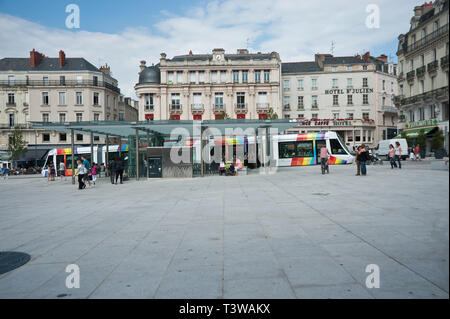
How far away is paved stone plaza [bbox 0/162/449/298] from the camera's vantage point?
3199 mm

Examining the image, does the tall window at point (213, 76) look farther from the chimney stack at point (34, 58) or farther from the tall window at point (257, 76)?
the chimney stack at point (34, 58)

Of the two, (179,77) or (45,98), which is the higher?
(179,77)

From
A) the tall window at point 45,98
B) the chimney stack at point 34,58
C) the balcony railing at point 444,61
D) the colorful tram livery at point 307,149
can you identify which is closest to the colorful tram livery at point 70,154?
the colorful tram livery at point 307,149

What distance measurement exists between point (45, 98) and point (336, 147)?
4449 centimetres

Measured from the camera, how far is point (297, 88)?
5444 centimetres

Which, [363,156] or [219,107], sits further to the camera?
[219,107]

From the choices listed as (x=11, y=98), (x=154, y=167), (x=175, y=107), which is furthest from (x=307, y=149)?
(x=11, y=98)

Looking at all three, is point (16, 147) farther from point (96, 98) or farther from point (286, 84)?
point (286, 84)

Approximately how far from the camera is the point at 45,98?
5031cm

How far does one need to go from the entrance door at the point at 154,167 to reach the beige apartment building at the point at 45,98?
32.3 meters

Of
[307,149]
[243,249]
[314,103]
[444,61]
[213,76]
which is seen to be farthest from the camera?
[314,103]

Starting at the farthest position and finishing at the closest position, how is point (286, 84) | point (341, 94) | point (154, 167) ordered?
1. point (286, 84)
2. point (341, 94)
3. point (154, 167)

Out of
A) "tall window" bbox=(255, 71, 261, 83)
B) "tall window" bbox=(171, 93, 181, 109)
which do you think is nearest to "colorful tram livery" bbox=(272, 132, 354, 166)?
"tall window" bbox=(255, 71, 261, 83)
